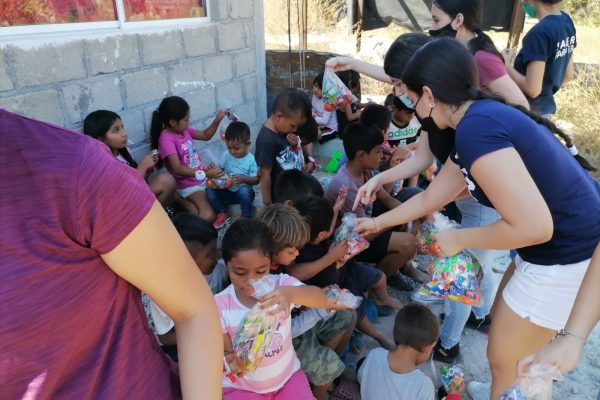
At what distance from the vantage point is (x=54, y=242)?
0.75 metres

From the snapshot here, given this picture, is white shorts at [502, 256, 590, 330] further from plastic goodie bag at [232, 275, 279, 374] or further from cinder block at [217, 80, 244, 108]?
cinder block at [217, 80, 244, 108]

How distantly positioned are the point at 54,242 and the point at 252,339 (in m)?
1.11

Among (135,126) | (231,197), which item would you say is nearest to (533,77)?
(231,197)

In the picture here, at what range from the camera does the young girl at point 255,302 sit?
76.1 inches

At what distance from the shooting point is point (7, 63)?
262 cm

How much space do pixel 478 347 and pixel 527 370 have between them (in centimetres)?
182

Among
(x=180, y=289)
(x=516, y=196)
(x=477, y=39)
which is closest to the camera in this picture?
(x=180, y=289)

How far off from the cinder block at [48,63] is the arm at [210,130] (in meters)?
1.21

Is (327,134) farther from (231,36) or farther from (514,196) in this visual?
(514,196)

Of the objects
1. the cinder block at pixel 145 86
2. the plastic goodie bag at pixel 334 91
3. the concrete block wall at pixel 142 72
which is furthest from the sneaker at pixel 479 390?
the cinder block at pixel 145 86

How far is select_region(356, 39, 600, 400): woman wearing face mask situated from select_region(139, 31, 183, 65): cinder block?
8.24 feet

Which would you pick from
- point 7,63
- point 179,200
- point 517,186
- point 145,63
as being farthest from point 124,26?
point 517,186

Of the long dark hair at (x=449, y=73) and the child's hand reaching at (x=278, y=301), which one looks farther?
A: the child's hand reaching at (x=278, y=301)

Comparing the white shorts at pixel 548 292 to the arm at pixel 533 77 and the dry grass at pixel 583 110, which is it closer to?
the arm at pixel 533 77
